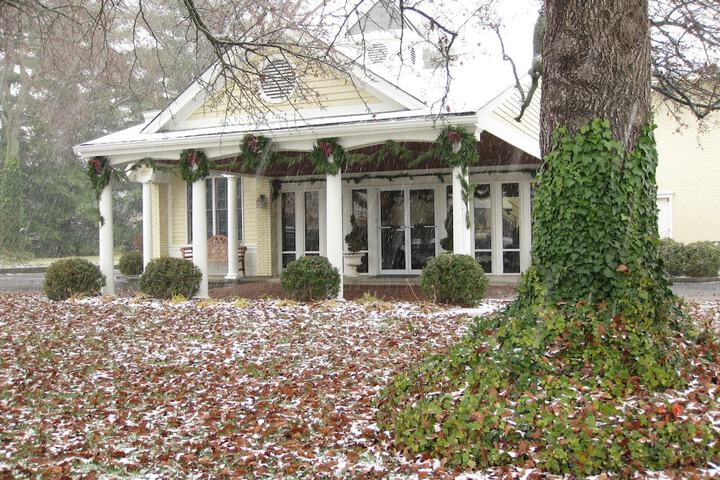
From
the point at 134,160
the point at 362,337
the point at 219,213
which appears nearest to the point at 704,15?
the point at 362,337

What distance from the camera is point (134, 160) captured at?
13.4m

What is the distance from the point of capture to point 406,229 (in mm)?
16219

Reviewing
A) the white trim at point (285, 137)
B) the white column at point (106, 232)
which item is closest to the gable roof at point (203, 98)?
the white trim at point (285, 137)

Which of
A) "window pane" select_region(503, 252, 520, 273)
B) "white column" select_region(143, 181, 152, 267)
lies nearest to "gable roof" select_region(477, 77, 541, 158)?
"window pane" select_region(503, 252, 520, 273)

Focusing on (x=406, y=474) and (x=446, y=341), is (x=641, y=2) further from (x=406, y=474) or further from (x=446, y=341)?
(x=446, y=341)

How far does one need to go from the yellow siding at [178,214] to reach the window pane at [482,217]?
8208 mm

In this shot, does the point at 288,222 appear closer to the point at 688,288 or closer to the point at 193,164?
the point at 193,164

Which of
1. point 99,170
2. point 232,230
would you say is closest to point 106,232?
point 99,170

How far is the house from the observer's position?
37.4 feet

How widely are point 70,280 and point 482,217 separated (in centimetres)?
914

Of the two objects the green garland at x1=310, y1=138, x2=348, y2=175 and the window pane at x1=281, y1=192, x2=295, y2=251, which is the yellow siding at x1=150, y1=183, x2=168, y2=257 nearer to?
the window pane at x1=281, y1=192, x2=295, y2=251

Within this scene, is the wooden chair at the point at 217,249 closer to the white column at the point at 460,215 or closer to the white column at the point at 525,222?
the white column at the point at 525,222

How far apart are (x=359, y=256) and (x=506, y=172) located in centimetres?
407

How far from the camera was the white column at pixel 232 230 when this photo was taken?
1662cm
